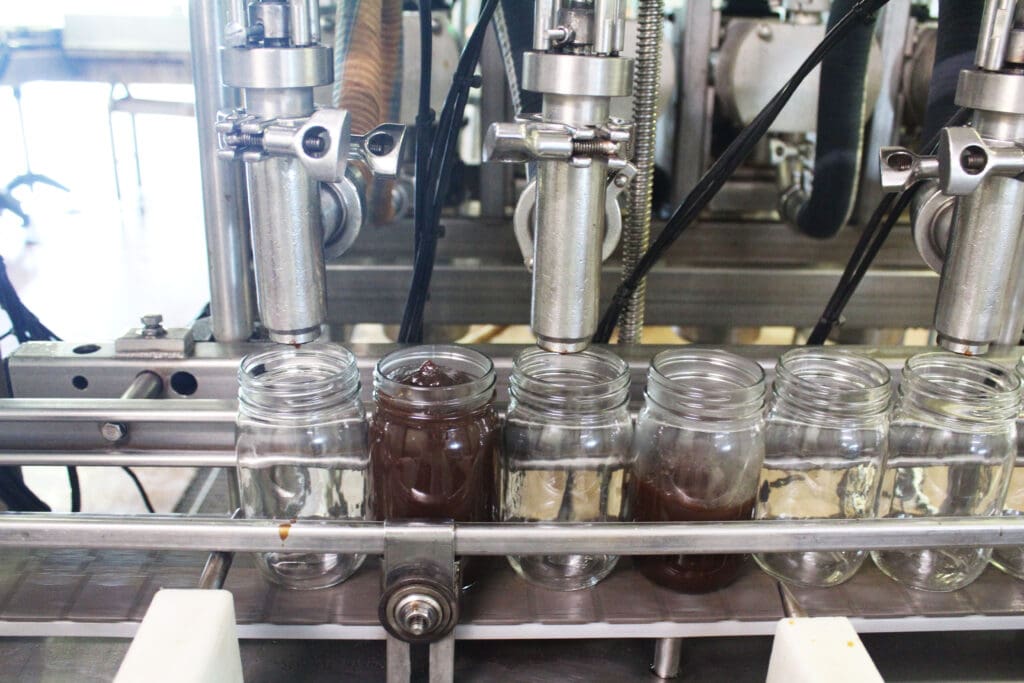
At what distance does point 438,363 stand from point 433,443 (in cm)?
7

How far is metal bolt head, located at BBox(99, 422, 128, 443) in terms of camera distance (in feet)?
2.03

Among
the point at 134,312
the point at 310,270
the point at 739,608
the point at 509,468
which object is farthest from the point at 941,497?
the point at 134,312

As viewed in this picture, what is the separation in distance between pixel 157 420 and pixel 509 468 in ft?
0.81

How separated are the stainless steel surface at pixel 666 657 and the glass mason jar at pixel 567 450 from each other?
6 cm

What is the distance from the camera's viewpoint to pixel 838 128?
946 mm

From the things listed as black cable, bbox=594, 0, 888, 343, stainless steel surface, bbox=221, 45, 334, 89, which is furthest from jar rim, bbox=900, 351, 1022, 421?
stainless steel surface, bbox=221, 45, 334, 89

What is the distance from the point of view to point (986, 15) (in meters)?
0.49

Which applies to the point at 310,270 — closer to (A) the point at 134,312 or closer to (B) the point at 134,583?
(B) the point at 134,583

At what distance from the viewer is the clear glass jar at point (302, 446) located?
0.55 metres

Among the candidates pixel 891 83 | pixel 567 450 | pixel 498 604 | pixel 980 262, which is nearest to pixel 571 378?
pixel 567 450

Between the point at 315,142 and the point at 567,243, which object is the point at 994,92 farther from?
the point at 315,142

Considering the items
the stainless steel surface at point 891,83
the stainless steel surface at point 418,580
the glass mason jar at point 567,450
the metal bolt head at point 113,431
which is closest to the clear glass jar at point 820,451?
the glass mason jar at point 567,450

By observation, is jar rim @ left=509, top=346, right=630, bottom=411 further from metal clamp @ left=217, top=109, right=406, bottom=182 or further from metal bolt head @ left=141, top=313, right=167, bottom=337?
metal bolt head @ left=141, top=313, right=167, bottom=337

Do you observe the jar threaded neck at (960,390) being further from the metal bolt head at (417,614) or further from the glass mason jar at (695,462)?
the metal bolt head at (417,614)
